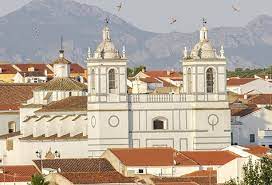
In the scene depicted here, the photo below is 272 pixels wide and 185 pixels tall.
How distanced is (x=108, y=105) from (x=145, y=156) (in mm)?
9202

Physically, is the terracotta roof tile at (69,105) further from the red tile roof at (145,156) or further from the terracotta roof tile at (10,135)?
the red tile roof at (145,156)

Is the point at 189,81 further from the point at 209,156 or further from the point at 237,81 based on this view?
the point at 237,81

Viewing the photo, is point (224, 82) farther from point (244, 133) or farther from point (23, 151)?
point (23, 151)

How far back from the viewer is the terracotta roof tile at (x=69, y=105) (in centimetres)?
10450

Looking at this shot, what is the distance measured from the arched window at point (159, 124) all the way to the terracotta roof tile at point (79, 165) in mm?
9109

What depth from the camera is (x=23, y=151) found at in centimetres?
10294

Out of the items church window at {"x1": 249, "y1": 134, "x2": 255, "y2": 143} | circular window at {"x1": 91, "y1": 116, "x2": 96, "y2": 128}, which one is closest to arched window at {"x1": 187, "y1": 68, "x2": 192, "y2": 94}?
circular window at {"x1": 91, "y1": 116, "x2": 96, "y2": 128}

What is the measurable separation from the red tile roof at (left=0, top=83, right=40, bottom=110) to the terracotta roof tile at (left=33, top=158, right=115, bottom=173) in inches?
1251

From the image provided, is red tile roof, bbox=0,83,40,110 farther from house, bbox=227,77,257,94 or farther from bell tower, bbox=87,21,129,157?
house, bbox=227,77,257,94

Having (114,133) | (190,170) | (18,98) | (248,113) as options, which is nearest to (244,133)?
(248,113)

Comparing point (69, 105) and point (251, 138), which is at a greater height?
point (69, 105)

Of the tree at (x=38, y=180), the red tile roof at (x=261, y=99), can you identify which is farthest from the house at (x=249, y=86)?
the tree at (x=38, y=180)

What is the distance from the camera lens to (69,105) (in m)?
105

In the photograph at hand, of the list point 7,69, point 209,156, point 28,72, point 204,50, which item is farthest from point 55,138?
point 7,69
